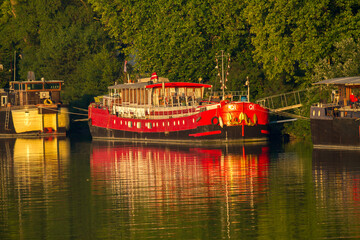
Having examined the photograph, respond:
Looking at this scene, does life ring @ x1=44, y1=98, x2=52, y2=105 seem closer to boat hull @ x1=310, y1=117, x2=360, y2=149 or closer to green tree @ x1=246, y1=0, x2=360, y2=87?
green tree @ x1=246, y1=0, x2=360, y2=87

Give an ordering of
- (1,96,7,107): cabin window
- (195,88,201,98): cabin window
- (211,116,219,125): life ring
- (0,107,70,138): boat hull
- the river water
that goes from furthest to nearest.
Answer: (1,96,7,107): cabin window
(0,107,70,138): boat hull
(195,88,201,98): cabin window
(211,116,219,125): life ring
the river water

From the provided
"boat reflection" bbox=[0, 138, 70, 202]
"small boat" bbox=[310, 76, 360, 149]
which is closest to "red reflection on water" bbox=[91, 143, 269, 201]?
"boat reflection" bbox=[0, 138, 70, 202]

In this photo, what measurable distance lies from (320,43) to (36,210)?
140 feet

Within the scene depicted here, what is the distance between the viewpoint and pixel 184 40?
100 m

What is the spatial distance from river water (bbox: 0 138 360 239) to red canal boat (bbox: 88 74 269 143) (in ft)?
19.7

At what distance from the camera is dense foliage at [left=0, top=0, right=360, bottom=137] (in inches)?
3071

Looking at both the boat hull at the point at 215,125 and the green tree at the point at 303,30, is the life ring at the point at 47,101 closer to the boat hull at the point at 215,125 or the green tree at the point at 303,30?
the boat hull at the point at 215,125

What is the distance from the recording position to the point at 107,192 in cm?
4653

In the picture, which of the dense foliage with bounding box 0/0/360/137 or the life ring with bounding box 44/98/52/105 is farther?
the life ring with bounding box 44/98/52/105

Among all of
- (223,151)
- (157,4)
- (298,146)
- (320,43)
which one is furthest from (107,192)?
(157,4)

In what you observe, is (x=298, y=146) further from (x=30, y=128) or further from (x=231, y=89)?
(x=30, y=128)

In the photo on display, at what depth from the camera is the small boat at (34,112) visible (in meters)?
Result: 104

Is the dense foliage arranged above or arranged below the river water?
above

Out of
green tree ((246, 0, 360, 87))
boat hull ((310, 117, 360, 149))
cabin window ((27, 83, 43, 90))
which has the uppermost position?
green tree ((246, 0, 360, 87))
